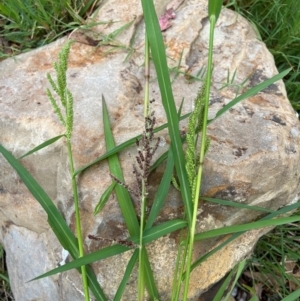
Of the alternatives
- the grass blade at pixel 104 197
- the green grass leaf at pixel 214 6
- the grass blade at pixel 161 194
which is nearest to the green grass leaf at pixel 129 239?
the grass blade at pixel 161 194

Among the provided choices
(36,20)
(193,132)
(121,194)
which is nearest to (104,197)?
(121,194)

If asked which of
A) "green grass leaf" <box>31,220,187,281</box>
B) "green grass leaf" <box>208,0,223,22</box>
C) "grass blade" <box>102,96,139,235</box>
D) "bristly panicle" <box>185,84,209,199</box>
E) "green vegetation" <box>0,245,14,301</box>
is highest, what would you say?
"green grass leaf" <box>208,0,223,22</box>

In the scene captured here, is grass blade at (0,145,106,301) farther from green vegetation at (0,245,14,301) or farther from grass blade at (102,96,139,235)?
green vegetation at (0,245,14,301)

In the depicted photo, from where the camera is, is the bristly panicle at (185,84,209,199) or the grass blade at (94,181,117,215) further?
the grass blade at (94,181,117,215)

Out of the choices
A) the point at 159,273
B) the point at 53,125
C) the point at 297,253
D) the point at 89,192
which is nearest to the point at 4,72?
the point at 53,125

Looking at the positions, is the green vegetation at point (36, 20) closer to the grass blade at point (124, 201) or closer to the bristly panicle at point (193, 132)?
the grass blade at point (124, 201)

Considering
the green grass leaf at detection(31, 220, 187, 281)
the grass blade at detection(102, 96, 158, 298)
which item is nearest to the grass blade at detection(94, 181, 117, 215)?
the grass blade at detection(102, 96, 158, 298)
